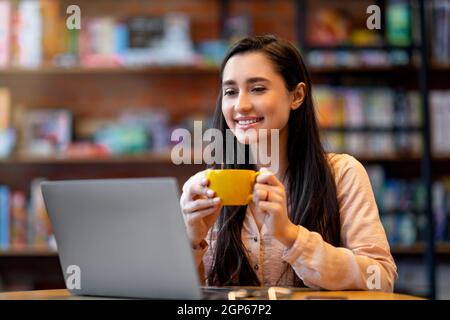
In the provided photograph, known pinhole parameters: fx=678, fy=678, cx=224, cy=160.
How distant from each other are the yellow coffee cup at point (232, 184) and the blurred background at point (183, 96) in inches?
70.3

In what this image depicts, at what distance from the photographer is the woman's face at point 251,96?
4.78 ft

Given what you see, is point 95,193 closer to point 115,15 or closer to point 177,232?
point 177,232

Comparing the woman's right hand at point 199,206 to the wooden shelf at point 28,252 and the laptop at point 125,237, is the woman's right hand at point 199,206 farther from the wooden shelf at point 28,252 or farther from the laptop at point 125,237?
the wooden shelf at point 28,252

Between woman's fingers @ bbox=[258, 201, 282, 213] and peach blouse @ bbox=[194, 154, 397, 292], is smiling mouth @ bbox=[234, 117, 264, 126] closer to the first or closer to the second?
peach blouse @ bbox=[194, 154, 397, 292]

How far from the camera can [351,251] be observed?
1.30m

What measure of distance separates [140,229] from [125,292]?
0.13 meters

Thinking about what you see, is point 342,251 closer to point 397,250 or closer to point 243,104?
point 243,104

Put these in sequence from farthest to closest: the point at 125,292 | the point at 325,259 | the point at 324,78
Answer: the point at 324,78, the point at 325,259, the point at 125,292

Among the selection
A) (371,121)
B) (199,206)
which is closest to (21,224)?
(371,121)

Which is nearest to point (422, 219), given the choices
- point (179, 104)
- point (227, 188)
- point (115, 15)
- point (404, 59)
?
Result: point (404, 59)

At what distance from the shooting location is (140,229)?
1004 millimetres

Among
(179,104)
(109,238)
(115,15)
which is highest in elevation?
(115,15)

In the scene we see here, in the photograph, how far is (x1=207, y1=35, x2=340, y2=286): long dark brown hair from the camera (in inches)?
56.4

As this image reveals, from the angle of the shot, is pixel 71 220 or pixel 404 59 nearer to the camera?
pixel 71 220
